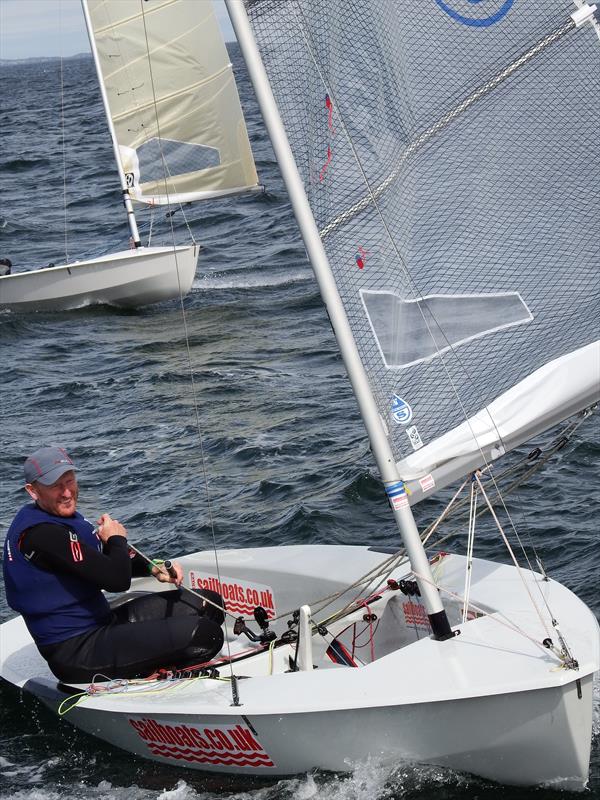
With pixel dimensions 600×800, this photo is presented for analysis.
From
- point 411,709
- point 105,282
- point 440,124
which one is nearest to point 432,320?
point 440,124

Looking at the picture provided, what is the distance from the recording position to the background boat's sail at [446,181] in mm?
3998

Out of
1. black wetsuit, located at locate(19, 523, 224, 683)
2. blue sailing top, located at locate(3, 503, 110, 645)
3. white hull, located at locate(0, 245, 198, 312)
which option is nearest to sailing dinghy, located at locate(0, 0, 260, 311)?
white hull, located at locate(0, 245, 198, 312)

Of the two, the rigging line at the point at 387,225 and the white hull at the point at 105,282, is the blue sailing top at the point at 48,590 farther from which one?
the white hull at the point at 105,282

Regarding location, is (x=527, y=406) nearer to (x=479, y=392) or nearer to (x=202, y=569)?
(x=479, y=392)

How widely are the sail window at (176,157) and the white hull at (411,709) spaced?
8.88 m

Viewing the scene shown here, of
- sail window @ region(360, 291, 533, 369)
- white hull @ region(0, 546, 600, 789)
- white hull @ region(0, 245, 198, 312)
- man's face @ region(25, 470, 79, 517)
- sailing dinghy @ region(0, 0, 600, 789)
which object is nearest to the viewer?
white hull @ region(0, 546, 600, 789)

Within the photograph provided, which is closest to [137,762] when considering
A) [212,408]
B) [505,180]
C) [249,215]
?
[505,180]

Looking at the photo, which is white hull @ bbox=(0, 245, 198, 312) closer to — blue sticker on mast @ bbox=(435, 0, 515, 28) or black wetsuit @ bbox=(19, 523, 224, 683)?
black wetsuit @ bbox=(19, 523, 224, 683)

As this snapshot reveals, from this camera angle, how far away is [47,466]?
4.12 m

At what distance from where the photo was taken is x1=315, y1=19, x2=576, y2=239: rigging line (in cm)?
408

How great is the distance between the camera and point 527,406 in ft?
12.5

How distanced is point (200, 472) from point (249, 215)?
9.88 meters

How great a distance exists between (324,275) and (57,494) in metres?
1.17

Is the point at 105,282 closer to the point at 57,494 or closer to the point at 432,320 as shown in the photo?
the point at 57,494
